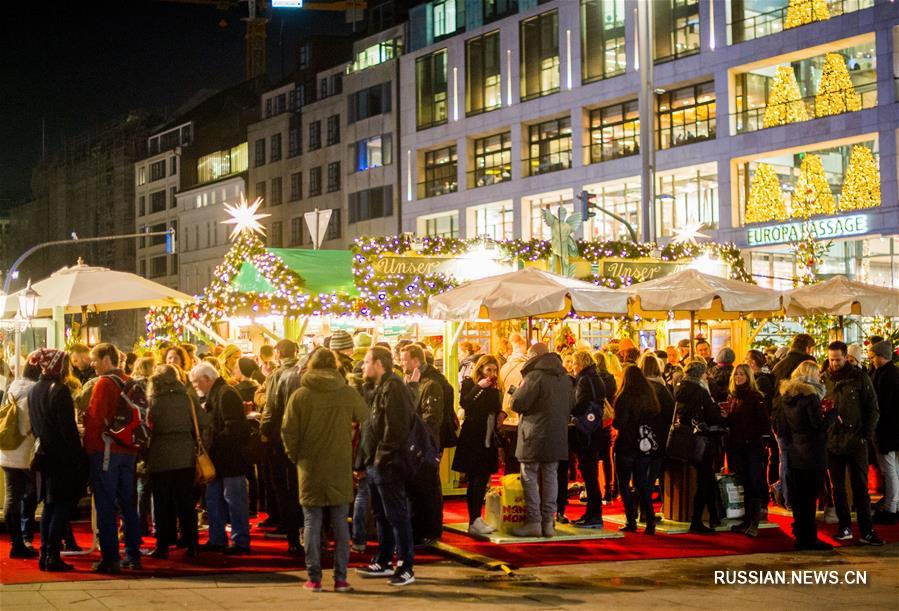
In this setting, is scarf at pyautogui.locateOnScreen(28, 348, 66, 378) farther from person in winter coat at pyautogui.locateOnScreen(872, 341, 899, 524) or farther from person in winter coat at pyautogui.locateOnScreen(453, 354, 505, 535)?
person in winter coat at pyautogui.locateOnScreen(872, 341, 899, 524)

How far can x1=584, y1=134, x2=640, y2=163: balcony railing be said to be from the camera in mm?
45594

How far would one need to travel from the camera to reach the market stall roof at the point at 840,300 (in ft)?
52.4

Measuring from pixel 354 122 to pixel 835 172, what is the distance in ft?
105

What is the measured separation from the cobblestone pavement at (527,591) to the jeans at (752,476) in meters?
1.52

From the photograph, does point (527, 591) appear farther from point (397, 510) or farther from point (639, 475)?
point (639, 475)

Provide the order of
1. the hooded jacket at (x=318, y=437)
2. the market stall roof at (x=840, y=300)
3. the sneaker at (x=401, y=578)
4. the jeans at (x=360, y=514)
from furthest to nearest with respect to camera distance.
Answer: the market stall roof at (x=840, y=300) < the jeans at (x=360, y=514) < the sneaker at (x=401, y=578) < the hooded jacket at (x=318, y=437)

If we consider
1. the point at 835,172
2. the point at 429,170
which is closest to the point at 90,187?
the point at 429,170

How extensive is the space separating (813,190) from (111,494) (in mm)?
30747

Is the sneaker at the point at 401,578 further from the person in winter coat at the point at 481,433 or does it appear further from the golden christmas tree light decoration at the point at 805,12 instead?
the golden christmas tree light decoration at the point at 805,12

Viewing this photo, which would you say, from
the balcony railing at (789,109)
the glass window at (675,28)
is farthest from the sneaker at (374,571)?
the glass window at (675,28)

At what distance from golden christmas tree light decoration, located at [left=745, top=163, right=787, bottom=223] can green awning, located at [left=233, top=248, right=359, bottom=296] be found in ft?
74.1

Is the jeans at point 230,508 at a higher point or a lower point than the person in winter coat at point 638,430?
lower

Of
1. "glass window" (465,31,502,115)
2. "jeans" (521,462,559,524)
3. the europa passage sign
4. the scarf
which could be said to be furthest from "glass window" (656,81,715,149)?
the scarf

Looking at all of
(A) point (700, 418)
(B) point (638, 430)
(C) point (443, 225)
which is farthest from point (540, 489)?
(C) point (443, 225)
